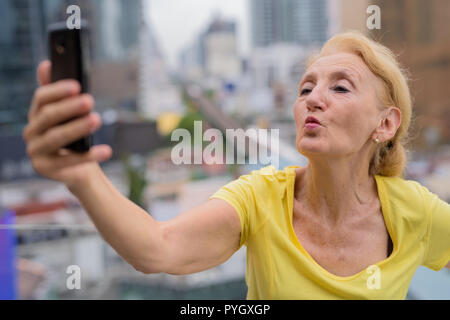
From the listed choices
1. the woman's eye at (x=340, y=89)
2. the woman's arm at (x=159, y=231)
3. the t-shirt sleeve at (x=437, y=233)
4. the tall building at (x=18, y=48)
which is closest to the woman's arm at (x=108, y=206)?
the woman's arm at (x=159, y=231)

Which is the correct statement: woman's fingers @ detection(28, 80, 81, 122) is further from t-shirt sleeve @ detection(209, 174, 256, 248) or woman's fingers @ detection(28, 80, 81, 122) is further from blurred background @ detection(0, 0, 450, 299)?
blurred background @ detection(0, 0, 450, 299)

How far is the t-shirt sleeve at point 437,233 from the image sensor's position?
934 millimetres

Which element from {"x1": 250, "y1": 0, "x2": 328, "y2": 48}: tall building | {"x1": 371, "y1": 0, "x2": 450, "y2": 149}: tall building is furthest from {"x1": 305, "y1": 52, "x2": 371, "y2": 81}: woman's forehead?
{"x1": 371, "y1": 0, "x2": 450, "y2": 149}: tall building

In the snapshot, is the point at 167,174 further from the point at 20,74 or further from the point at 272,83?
the point at 20,74

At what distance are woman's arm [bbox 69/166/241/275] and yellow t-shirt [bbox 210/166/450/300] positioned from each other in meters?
0.05

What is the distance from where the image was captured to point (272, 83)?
27.2 feet

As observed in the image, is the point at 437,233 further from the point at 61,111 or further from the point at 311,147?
the point at 61,111

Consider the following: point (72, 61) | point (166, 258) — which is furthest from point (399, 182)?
point (72, 61)

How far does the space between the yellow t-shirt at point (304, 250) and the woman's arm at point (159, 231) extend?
0.16 ft

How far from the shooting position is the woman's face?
2.76ft

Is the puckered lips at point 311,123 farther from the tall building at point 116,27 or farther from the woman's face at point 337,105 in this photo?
the tall building at point 116,27

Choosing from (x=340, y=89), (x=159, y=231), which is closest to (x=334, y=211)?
(x=340, y=89)

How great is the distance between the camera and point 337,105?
856mm

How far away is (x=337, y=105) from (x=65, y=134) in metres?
0.56
